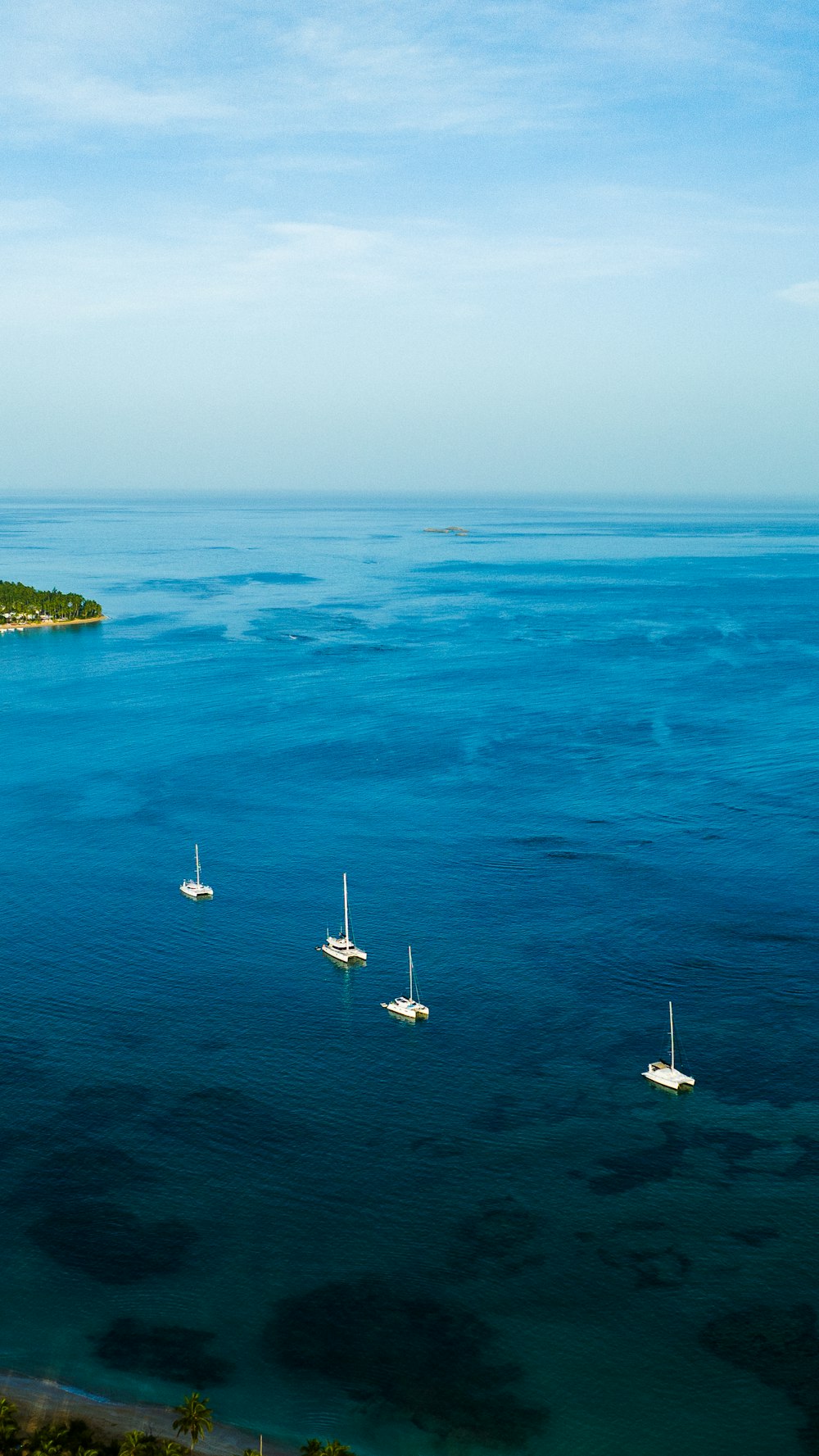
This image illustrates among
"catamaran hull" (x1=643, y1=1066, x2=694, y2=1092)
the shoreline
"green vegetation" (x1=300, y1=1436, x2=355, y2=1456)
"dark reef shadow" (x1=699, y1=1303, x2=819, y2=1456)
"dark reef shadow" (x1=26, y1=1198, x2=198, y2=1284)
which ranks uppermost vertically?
"catamaran hull" (x1=643, y1=1066, x2=694, y2=1092)

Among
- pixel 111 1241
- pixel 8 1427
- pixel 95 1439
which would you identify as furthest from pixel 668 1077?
pixel 8 1427

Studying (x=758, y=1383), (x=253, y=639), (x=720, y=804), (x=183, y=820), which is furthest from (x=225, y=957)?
(x=253, y=639)

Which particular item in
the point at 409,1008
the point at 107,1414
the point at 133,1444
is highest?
the point at 409,1008

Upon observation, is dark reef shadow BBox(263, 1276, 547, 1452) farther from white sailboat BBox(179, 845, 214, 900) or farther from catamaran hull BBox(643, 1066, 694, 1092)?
white sailboat BBox(179, 845, 214, 900)

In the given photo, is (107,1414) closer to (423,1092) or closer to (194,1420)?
(194,1420)

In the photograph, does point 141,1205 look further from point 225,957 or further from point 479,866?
point 479,866

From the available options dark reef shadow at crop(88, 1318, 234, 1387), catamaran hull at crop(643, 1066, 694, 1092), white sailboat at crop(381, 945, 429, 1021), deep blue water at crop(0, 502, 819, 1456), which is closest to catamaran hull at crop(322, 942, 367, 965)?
deep blue water at crop(0, 502, 819, 1456)
